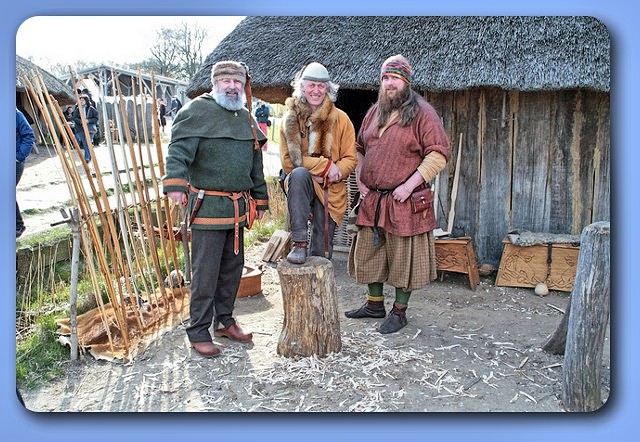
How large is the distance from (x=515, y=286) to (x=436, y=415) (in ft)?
8.66

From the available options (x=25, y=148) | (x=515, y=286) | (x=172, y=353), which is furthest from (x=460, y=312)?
(x=25, y=148)

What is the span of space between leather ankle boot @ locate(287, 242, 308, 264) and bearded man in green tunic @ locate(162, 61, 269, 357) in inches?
13.5

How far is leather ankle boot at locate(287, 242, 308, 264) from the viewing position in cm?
350

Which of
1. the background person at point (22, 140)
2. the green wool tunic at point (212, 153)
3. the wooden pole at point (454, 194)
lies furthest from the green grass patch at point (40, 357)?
the wooden pole at point (454, 194)

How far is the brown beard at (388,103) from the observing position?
375cm

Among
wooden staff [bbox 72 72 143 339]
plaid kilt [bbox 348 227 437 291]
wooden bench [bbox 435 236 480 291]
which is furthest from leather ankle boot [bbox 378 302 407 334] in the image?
wooden staff [bbox 72 72 143 339]

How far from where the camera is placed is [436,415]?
9.33 feet

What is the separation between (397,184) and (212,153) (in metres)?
1.21

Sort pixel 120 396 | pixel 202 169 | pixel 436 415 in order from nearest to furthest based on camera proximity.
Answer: pixel 436 415 < pixel 120 396 < pixel 202 169

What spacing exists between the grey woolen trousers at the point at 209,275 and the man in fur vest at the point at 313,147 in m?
0.45

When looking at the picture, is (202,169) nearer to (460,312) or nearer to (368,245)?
(368,245)

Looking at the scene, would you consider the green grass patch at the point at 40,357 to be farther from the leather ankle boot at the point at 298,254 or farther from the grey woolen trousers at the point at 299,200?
the grey woolen trousers at the point at 299,200

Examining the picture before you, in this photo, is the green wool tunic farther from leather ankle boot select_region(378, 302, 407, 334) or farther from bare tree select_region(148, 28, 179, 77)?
bare tree select_region(148, 28, 179, 77)

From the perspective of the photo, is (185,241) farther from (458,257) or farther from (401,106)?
(458,257)
